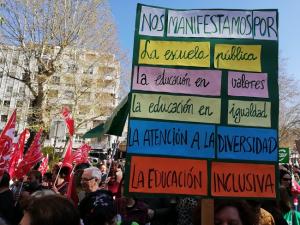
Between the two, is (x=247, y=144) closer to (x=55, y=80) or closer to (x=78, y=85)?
(x=55, y=80)

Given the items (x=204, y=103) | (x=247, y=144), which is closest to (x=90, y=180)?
(x=204, y=103)

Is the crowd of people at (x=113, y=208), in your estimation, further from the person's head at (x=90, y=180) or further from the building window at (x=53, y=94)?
the building window at (x=53, y=94)

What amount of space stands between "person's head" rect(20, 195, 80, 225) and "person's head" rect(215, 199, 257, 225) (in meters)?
1.04

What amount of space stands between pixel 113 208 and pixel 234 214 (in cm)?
124

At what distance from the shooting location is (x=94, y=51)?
75.0 ft

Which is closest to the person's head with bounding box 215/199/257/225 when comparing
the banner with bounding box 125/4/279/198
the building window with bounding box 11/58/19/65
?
the banner with bounding box 125/4/279/198

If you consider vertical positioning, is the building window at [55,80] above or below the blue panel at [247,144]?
above

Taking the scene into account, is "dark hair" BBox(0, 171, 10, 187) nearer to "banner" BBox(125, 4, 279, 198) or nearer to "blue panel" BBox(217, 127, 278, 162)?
"banner" BBox(125, 4, 279, 198)

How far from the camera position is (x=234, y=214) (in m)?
2.70

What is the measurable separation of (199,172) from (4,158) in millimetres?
3158

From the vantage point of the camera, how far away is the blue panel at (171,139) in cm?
309

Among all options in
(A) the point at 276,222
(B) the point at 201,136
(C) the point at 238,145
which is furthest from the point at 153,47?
(A) the point at 276,222

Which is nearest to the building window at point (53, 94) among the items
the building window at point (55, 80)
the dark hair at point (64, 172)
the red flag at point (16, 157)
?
the building window at point (55, 80)

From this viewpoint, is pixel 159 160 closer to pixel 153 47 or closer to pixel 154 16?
pixel 153 47
